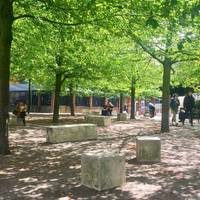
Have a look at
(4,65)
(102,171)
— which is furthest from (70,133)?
(102,171)

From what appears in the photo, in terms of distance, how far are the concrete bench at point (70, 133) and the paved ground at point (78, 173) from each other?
0.42m

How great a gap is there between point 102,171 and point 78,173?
1.91m

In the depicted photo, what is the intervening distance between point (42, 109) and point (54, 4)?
1464 inches

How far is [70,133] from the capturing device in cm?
1644

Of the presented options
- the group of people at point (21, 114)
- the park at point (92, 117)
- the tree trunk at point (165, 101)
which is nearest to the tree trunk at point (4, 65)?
the park at point (92, 117)

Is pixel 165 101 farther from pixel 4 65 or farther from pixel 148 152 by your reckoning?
pixel 4 65

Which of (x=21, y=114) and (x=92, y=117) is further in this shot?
(x=92, y=117)

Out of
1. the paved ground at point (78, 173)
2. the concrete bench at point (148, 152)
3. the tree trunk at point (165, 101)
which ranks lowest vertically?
the paved ground at point (78, 173)

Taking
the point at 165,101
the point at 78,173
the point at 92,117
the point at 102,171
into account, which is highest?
the point at 165,101

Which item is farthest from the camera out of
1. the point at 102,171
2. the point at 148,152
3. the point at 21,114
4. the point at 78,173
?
the point at 21,114

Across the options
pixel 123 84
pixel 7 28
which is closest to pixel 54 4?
pixel 7 28

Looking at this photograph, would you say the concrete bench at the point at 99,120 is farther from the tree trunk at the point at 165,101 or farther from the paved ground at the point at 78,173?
the paved ground at the point at 78,173

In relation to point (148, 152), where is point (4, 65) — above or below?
above

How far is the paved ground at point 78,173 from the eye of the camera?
8578mm
